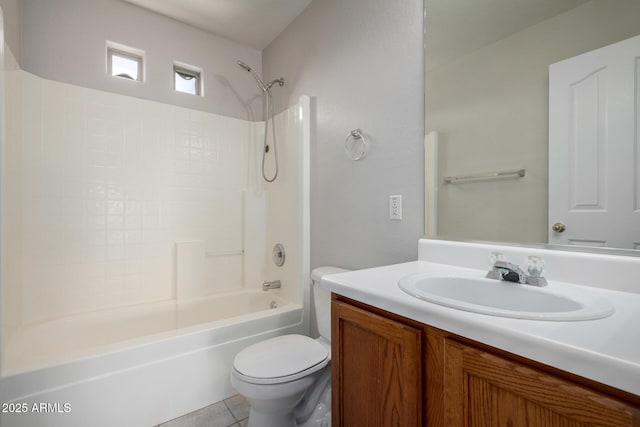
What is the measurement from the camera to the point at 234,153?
256 cm

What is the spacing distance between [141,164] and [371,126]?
1.69 meters

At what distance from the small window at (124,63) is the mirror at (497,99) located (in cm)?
206

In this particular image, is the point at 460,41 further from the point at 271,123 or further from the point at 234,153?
the point at 234,153

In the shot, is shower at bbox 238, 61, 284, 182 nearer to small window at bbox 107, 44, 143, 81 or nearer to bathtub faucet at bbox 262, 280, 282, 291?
small window at bbox 107, 44, 143, 81

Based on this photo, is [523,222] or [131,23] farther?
[131,23]

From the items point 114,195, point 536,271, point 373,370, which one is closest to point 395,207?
point 536,271

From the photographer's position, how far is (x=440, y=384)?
66 cm

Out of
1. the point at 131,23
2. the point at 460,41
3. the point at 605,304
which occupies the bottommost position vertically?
the point at 605,304

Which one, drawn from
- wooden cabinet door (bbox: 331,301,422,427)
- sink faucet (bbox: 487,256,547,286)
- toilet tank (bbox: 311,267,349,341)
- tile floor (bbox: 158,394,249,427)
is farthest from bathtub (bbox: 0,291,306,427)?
sink faucet (bbox: 487,256,547,286)

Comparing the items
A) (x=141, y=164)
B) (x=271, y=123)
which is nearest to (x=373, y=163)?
(x=271, y=123)

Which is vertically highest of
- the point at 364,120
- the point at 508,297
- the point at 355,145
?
the point at 364,120

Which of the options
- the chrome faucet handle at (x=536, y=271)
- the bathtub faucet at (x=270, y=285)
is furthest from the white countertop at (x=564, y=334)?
the bathtub faucet at (x=270, y=285)

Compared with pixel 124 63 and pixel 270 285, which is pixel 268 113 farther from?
pixel 270 285

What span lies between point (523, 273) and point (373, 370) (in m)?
0.56
